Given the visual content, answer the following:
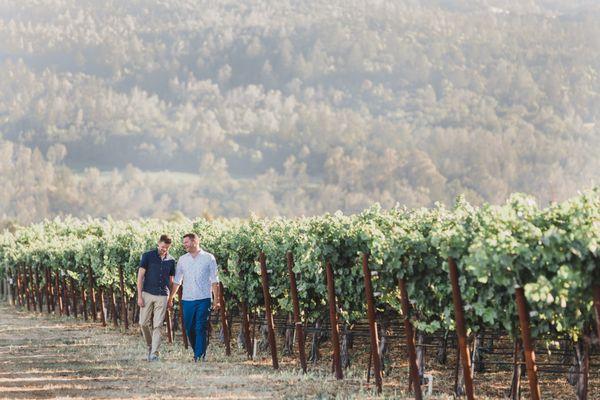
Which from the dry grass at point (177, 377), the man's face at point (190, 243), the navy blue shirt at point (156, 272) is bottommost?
the dry grass at point (177, 377)

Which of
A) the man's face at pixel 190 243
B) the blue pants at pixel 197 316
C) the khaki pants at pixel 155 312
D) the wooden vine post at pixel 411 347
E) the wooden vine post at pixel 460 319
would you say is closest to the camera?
the wooden vine post at pixel 460 319

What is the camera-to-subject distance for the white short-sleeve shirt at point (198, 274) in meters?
16.3

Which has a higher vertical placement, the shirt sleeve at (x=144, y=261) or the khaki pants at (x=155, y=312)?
the shirt sleeve at (x=144, y=261)

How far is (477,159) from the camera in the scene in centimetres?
19800

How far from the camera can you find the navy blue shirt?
16734 mm

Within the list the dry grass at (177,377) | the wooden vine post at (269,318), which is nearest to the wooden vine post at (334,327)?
the dry grass at (177,377)

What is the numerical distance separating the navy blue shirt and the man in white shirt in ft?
0.88

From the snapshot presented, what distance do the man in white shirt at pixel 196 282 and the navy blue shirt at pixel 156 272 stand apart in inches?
10.6

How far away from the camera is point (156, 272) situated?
55.1ft

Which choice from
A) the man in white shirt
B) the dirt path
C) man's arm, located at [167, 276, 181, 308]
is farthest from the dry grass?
man's arm, located at [167, 276, 181, 308]

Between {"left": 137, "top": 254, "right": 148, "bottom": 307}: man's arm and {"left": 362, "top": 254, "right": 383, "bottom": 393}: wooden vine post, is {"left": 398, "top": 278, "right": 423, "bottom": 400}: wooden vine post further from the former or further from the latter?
{"left": 137, "top": 254, "right": 148, "bottom": 307}: man's arm

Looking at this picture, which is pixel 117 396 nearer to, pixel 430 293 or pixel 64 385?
pixel 64 385

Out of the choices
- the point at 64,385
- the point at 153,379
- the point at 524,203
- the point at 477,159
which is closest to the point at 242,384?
the point at 153,379

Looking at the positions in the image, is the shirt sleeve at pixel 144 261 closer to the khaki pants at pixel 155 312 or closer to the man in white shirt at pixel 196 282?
the khaki pants at pixel 155 312
